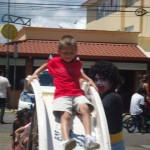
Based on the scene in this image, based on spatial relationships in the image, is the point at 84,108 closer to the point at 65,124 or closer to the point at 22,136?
the point at 65,124

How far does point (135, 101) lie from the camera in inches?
685

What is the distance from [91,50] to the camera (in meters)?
28.9

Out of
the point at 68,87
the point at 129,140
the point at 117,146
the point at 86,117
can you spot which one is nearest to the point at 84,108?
the point at 86,117

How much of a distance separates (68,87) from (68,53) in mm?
350

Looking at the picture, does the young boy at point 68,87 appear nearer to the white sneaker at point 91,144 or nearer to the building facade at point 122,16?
the white sneaker at point 91,144

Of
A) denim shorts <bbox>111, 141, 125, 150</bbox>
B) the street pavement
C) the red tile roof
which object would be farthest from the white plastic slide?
the red tile roof

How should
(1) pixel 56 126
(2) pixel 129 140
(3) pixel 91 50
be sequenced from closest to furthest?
(1) pixel 56 126 < (2) pixel 129 140 < (3) pixel 91 50

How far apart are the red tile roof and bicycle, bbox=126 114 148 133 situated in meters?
10.1

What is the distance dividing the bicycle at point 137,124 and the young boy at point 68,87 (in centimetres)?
1181

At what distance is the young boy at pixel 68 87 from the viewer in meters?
5.27

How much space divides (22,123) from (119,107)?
10.6ft

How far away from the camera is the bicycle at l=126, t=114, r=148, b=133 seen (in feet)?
56.6

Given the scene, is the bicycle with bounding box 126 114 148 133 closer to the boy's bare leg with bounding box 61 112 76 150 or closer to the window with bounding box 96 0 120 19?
the boy's bare leg with bounding box 61 112 76 150

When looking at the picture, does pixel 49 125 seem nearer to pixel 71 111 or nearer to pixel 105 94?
pixel 71 111
